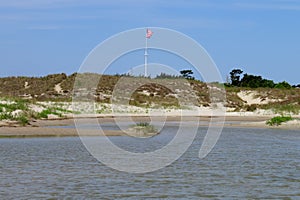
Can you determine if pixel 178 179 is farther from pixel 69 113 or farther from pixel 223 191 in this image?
pixel 69 113

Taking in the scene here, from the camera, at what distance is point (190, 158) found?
20.8m

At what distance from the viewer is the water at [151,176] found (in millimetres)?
13484

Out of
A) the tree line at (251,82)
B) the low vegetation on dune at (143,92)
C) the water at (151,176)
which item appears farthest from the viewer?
the tree line at (251,82)

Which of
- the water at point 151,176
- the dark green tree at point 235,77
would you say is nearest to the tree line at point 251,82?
the dark green tree at point 235,77

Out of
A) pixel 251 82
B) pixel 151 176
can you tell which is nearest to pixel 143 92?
pixel 251 82

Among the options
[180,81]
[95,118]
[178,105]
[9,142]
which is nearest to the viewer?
[9,142]

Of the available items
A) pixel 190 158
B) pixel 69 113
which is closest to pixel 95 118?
pixel 69 113

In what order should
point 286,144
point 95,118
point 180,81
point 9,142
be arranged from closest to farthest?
point 9,142, point 286,144, point 95,118, point 180,81

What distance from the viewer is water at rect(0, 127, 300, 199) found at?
13.5m

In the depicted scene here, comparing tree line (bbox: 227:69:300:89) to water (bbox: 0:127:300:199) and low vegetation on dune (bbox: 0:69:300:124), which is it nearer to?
low vegetation on dune (bbox: 0:69:300:124)

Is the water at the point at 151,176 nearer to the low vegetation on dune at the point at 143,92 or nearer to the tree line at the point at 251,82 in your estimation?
the low vegetation on dune at the point at 143,92

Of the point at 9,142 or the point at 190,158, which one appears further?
the point at 9,142

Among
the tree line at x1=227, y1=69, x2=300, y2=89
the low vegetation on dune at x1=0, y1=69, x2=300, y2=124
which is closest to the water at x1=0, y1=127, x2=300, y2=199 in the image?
the low vegetation on dune at x1=0, y1=69, x2=300, y2=124

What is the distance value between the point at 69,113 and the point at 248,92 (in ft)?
129
